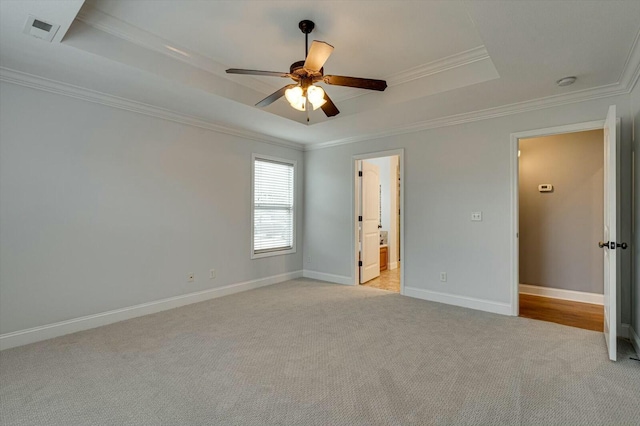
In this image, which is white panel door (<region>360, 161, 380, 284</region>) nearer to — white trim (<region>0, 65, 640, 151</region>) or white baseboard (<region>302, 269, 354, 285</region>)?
→ white baseboard (<region>302, 269, 354, 285</region>)

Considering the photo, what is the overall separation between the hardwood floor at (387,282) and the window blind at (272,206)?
161cm

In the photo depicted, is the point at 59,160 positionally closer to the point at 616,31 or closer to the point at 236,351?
the point at 236,351

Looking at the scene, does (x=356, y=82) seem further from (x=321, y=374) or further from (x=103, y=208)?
(x=103, y=208)

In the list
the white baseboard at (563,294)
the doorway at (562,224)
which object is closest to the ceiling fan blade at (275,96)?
the doorway at (562,224)

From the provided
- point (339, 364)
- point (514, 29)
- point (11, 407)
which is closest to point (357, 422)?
point (339, 364)

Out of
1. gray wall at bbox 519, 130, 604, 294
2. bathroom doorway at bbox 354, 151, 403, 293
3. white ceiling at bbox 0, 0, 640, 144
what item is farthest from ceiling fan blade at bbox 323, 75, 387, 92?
gray wall at bbox 519, 130, 604, 294

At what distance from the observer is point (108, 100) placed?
3375mm

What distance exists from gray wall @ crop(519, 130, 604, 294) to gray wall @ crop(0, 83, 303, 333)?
14.4 feet

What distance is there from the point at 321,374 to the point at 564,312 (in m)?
3.36

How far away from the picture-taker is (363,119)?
4.12m

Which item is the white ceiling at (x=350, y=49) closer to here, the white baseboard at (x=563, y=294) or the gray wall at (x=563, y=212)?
the gray wall at (x=563, y=212)

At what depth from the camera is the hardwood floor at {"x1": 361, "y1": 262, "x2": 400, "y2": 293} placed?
5.14 metres

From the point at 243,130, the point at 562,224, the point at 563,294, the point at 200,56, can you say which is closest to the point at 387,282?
the point at 563,294

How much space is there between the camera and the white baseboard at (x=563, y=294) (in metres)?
4.20
